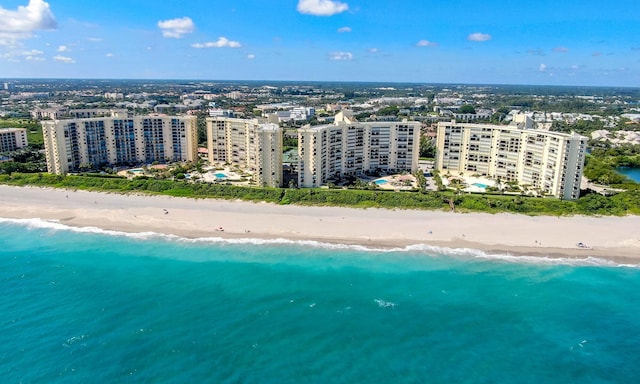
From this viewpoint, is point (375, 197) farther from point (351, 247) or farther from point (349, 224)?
point (351, 247)

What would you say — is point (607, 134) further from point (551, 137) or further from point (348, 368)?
point (348, 368)

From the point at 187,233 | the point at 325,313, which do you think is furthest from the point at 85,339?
the point at 187,233

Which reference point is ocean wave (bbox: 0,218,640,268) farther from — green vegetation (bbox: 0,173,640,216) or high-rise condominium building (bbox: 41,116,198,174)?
high-rise condominium building (bbox: 41,116,198,174)

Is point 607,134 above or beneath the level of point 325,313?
above

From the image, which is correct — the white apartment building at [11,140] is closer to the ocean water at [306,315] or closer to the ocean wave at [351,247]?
the ocean wave at [351,247]

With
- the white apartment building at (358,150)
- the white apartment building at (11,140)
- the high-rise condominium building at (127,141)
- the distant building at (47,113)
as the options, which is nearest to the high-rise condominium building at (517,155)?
the white apartment building at (358,150)

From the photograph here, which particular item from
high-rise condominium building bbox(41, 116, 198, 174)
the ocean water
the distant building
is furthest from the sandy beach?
the distant building
